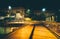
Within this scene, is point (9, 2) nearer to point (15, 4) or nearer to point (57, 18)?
point (15, 4)

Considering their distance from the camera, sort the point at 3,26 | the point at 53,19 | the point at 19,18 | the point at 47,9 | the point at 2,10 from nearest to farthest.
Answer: the point at 3,26
the point at 53,19
the point at 19,18
the point at 2,10
the point at 47,9

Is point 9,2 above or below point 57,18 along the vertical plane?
above

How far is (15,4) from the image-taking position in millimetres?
105062

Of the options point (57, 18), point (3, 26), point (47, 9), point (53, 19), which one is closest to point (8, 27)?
point (3, 26)

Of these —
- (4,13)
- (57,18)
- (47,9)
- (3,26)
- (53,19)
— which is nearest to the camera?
(3,26)

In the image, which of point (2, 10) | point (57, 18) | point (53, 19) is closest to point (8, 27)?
point (53, 19)

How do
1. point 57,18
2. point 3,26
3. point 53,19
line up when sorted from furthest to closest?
point 57,18 < point 53,19 < point 3,26

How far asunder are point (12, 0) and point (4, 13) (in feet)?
35.4

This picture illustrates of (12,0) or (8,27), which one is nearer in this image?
(8,27)

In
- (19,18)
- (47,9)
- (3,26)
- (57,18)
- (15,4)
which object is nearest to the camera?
(3,26)

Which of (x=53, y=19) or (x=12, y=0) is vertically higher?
(x=12, y=0)

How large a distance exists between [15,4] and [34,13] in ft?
43.6

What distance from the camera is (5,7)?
99375mm

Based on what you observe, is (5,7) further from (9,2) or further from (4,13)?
(4,13)
